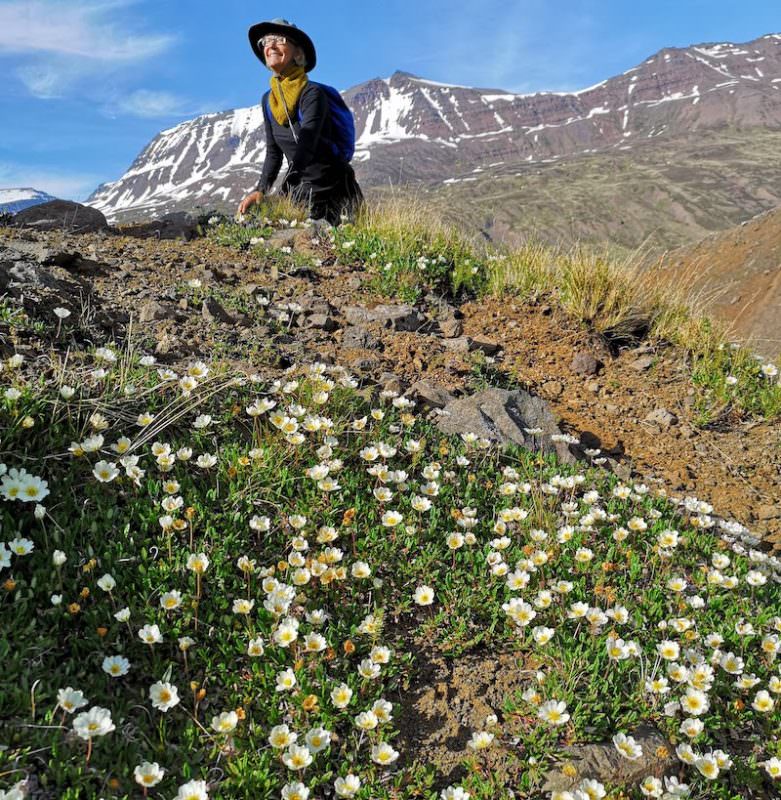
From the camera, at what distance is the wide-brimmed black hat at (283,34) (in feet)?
24.6

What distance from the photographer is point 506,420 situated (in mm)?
4613

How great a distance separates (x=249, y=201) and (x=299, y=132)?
1.16 meters

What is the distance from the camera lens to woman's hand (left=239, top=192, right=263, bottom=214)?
8.40m

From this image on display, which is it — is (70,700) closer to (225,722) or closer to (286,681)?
(225,722)

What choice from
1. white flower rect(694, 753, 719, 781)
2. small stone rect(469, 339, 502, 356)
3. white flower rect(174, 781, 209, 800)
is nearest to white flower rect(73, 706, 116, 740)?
white flower rect(174, 781, 209, 800)

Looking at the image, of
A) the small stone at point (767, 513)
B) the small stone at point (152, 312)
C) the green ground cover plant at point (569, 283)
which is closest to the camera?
the small stone at point (767, 513)

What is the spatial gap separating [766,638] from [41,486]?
11.4 ft

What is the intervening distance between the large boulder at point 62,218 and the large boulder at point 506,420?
19.5 feet

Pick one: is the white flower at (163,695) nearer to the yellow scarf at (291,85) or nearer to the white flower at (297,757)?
the white flower at (297,757)

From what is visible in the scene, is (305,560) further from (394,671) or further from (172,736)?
(172,736)

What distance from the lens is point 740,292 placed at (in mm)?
10500

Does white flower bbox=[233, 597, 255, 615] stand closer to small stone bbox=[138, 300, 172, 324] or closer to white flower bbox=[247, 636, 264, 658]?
white flower bbox=[247, 636, 264, 658]

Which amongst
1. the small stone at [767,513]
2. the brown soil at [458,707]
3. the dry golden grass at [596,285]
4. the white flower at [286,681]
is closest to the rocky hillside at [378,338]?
the small stone at [767,513]

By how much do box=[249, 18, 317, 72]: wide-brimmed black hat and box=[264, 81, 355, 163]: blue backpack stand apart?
403mm
